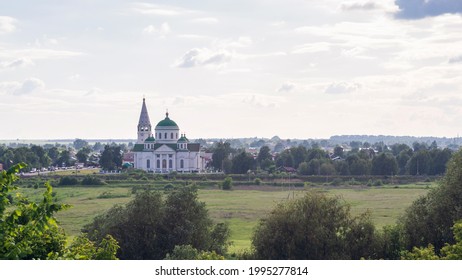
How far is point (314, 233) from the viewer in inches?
1212

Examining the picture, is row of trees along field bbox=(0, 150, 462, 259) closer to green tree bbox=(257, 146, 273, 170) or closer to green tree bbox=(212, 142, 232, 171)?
green tree bbox=(257, 146, 273, 170)

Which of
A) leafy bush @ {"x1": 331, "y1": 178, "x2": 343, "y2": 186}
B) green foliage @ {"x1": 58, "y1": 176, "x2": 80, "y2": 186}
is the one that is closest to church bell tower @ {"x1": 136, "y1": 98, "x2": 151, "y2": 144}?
green foliage @ {"x1": 58, "y1": 176, "x2": 80, "y2": 186}

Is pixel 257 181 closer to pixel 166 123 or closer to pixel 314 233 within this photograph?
pixel 166 123

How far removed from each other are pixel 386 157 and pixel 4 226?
93.2m

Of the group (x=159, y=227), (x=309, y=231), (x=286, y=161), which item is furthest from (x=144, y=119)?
(x=309, y=231)

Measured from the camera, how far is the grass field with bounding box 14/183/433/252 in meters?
49.4

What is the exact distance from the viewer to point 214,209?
192 ft

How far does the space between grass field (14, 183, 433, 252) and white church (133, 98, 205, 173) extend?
33048mm

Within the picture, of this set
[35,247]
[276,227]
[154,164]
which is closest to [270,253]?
[276,227]

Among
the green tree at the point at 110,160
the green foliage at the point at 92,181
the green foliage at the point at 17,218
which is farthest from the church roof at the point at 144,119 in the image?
the green foliage at the point at 17,218

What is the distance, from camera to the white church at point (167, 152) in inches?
4594

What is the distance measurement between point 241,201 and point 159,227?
3206 cm

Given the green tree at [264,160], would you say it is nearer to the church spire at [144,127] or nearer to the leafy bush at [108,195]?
the church spire at [144,127]

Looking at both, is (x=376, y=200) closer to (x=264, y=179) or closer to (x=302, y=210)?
(x=264, y=179)
